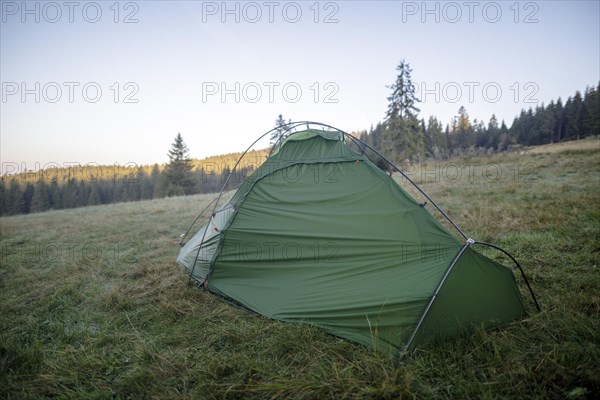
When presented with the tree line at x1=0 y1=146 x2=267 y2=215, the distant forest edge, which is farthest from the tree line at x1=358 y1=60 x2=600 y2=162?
the tree line at x1=0 y1=146 x2=267 y2=215

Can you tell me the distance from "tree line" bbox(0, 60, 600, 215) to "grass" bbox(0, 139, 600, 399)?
21.3 m

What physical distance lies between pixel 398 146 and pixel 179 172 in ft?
89.4

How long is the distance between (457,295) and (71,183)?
228ft

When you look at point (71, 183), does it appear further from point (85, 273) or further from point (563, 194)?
point (563, 194)

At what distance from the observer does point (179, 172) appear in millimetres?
37375

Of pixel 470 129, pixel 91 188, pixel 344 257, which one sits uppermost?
pixel 470 129

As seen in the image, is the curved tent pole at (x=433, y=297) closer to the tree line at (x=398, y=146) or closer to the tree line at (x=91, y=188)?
the tree line at (x=398, y=146)

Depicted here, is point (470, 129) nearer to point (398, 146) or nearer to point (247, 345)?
point (398, 146)

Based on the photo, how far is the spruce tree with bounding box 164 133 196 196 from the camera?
3653cm

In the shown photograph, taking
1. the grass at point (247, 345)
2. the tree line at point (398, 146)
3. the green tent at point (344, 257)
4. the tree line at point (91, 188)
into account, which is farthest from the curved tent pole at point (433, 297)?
the tree line at point (91, 188)

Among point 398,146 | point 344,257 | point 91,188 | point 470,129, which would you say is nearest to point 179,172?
point 398,146

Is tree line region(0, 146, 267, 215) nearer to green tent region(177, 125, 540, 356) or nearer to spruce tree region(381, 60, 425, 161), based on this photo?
spruce tree region(381, 60, 425, 161)

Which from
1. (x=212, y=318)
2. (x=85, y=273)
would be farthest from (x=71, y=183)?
(x=212, y=318)

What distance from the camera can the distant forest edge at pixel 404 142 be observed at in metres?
29.2
